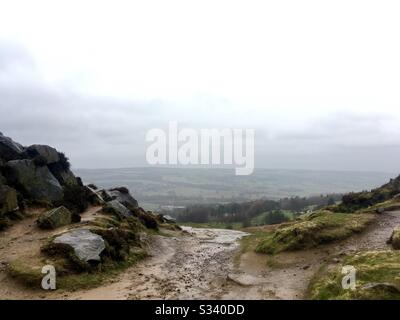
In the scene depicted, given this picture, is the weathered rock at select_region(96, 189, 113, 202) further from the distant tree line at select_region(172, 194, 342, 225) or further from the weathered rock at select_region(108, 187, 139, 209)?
the distant tree line at select_region(172, 194, 342, 225)

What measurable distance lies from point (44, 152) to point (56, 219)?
64.0 feet

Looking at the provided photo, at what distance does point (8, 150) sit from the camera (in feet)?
162

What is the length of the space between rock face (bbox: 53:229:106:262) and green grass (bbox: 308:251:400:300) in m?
14.5

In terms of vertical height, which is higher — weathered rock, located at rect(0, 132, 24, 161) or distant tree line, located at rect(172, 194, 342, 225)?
weathered rock, located at rect(0, 132, 24, 161)

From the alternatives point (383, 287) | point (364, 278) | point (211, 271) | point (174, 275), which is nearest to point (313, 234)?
point (211, 271)

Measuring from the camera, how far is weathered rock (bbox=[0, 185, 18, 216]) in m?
36.8

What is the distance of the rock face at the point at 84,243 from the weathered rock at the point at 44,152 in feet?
75.5

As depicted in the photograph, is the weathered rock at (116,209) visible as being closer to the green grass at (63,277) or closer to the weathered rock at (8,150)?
the weathered rock at (8,150)

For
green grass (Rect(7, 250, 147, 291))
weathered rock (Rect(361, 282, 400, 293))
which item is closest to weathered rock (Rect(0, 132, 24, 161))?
green grass (Rect(7, 250, 147, 291))

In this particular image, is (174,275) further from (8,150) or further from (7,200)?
(8,150)

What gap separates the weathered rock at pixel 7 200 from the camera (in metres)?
36.8

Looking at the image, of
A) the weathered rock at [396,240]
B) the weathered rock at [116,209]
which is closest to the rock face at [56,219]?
the weathered rock at [116,209]

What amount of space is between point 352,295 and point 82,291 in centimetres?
1446
